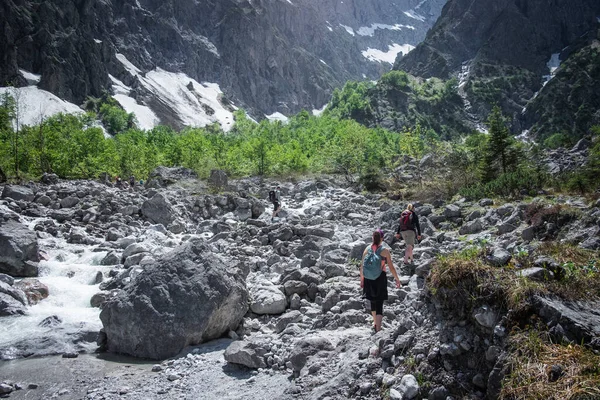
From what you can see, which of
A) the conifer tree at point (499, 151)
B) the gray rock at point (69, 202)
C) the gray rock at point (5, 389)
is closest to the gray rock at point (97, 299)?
the gray rock at point (5, 389)

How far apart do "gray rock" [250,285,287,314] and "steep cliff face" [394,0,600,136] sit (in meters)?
144

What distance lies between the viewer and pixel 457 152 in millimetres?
37000

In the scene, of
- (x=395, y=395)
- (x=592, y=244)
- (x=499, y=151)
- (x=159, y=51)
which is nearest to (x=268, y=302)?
Result: (x=395, y=395)

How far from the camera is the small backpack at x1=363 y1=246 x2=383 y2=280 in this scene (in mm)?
7188

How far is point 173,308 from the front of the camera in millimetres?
8680

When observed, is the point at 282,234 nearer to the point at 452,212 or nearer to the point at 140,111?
the point at 452,212

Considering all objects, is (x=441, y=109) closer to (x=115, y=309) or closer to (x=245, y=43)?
(x=245, y=43)

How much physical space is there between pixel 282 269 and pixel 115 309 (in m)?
5.65

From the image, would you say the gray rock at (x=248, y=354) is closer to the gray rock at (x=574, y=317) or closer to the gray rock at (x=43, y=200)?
the gray rock at (x=574, y=317)

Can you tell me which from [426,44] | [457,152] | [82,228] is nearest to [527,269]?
[82,228]

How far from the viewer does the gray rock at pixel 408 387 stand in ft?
15.3

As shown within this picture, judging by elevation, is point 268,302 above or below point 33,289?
below

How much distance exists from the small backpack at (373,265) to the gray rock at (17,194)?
793 inches

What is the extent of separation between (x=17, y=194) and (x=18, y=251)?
948cm
